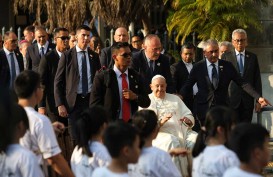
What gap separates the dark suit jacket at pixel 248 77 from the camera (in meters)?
13.5

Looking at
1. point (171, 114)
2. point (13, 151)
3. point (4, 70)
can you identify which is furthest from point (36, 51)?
point (13, 151)

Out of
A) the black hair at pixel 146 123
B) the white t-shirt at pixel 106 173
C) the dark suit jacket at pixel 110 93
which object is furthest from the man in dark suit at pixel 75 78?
the white t-shirt at pixel 106 173

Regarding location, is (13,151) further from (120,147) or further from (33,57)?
(33,57)

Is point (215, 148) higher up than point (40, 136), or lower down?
lower down

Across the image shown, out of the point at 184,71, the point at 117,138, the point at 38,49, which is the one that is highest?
the point at 38,49

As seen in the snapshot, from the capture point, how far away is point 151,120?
7.90 meters

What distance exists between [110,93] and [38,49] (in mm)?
3012

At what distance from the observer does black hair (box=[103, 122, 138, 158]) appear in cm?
649

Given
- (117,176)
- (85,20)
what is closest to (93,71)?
(117,176)

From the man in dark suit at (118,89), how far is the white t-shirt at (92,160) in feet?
11.1

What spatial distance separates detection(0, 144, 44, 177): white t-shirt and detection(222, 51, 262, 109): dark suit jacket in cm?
706

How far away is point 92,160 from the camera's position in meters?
7.59

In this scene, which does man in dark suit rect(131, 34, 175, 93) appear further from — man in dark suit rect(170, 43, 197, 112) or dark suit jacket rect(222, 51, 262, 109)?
dark suit jacket rect(222, 51, 262, 109)

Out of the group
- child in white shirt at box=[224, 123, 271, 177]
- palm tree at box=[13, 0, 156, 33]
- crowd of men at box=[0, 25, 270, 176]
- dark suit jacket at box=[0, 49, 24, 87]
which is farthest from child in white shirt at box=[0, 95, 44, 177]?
palm tree at box=[13, 0, 156, 33]
